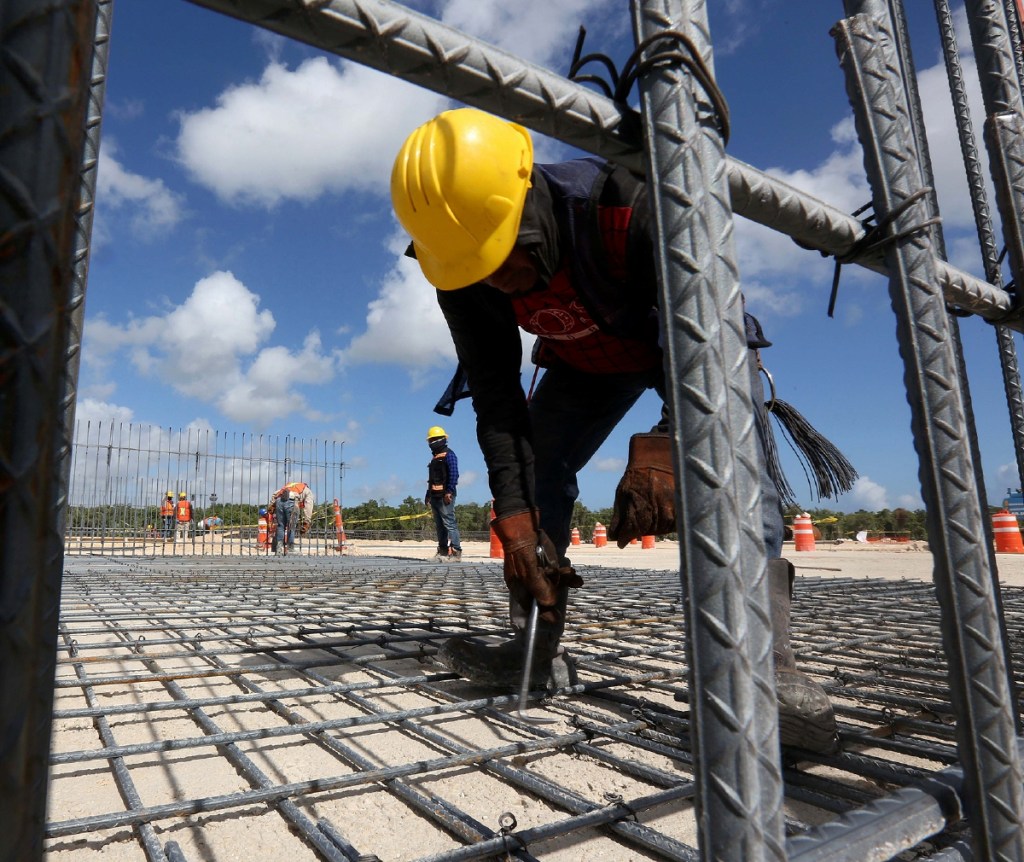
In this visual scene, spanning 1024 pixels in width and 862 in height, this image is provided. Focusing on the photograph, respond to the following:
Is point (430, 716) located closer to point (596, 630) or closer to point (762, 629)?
point (762, 629)

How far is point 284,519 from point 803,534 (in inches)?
412

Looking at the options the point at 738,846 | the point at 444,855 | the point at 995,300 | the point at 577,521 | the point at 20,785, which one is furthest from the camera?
the point at 577,521

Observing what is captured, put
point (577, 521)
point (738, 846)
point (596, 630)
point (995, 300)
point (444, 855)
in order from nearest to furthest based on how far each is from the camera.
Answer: point (738, 846)
point (444, 855)
point (995, 300)
point (596, 630)
point (577, 521)

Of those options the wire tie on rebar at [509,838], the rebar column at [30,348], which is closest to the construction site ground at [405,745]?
the wire tie on rebar at [509,838]

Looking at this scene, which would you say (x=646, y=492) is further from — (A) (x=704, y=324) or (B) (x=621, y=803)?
(A) (x=704, y=324)

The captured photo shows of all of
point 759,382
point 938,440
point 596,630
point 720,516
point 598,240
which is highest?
point 598,240

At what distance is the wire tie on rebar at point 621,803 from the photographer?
3.81ft

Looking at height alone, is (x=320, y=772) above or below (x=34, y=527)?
below

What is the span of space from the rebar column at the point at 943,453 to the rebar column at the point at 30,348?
1037 millimetres

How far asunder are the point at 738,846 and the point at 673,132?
2.18 ft

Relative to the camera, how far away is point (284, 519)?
13.5 m

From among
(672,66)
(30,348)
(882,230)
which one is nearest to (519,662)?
(882,230)

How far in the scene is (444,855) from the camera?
0.99m

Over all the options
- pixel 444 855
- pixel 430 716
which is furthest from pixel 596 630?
pixel 444 855
